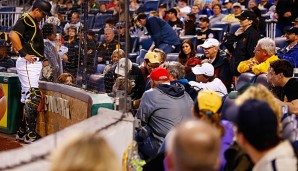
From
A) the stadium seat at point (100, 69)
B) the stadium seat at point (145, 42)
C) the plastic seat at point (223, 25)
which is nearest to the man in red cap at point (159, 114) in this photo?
the stadium seat at point (100, 69)

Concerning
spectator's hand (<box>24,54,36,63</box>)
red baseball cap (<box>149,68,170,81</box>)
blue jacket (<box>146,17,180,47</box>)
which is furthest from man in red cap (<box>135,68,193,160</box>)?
blue jacket (<box>146,17,180,47</box>)

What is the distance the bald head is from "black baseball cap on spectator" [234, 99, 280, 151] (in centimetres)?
61

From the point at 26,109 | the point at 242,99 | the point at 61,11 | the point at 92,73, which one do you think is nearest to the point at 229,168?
the point at 242,99

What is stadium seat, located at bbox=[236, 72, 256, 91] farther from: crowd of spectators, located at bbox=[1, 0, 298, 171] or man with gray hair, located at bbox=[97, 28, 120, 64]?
man with gray hair, located at bbox=[97, 28, 120, 64]

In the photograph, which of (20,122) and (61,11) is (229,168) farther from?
(61,11)

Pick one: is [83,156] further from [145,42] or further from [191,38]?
[145,42]

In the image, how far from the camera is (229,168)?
169 inches

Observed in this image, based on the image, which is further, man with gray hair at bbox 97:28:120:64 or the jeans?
man with gray hair at bbox 97:28:120:64

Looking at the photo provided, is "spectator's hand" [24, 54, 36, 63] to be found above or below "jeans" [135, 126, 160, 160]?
above

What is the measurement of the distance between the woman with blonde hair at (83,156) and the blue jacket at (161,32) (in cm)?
1031

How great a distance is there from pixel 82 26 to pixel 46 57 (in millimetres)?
→ 1208

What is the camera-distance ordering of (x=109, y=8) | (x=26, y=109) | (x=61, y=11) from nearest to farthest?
(x=26, y=109) < (x=61, y=11) < (x=109, y=8)

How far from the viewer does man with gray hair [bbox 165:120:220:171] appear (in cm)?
295

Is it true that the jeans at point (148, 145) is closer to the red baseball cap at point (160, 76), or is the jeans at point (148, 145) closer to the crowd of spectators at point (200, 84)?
the crowd of spectators at point (200, 84)
